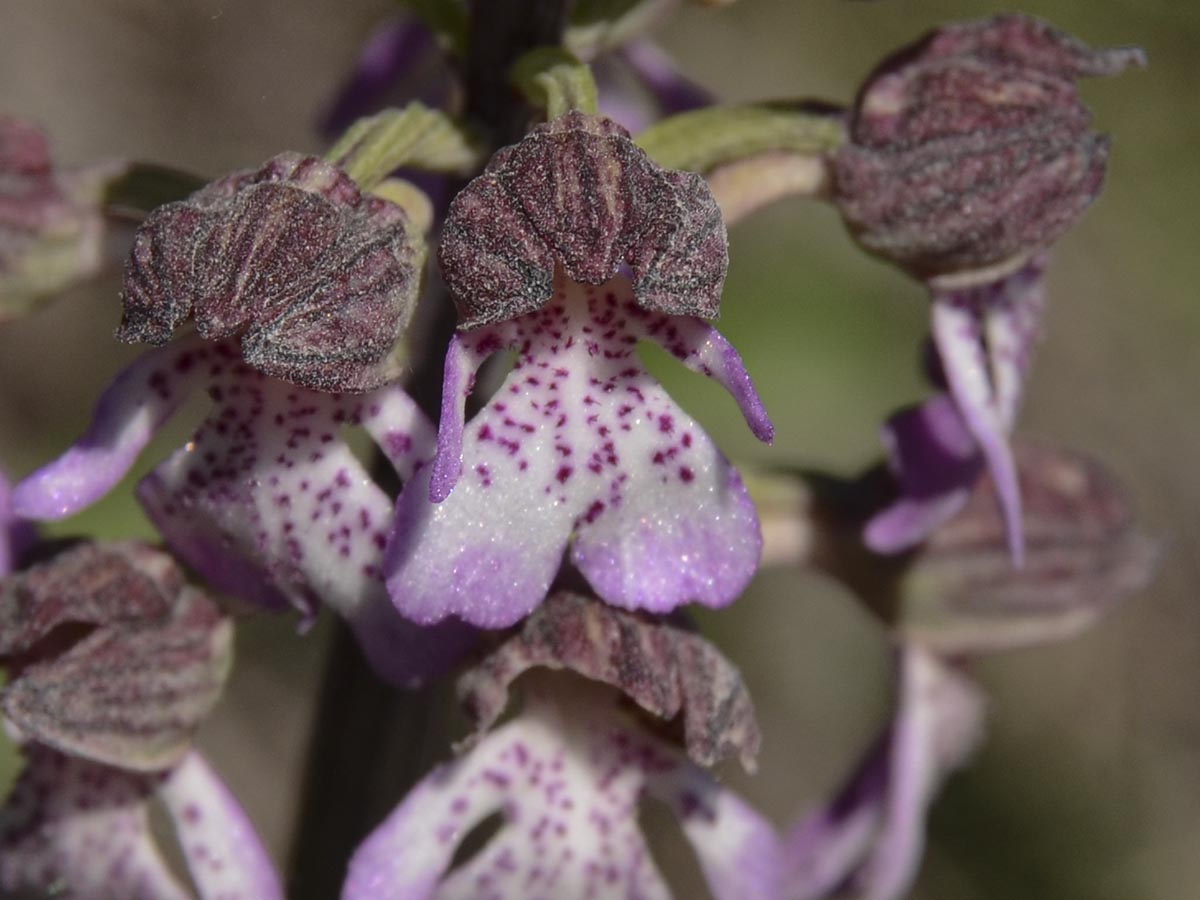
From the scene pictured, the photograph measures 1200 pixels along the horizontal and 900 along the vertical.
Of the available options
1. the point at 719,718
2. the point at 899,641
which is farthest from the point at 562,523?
the point at 899,641

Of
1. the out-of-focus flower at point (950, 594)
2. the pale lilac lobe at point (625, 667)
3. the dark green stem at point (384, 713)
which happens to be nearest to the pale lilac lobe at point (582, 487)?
the pale lilac lobe at point (625, 667)

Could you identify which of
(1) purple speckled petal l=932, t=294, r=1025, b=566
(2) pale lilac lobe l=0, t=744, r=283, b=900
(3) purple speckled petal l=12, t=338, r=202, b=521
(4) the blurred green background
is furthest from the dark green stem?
(4) the blurred green background

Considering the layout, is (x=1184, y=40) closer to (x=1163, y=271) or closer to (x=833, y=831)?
(x=1163, y=271)

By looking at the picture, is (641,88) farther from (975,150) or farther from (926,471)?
(975,150)

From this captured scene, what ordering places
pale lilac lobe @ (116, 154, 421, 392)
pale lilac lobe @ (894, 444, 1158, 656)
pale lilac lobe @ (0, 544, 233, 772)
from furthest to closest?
pale lilac lobe @ (894, 444, 1158, 656) < pale lilac lobe @ (0, 544, 233, 772) < pale lilac lobe @ (116, 154, 421, 392)

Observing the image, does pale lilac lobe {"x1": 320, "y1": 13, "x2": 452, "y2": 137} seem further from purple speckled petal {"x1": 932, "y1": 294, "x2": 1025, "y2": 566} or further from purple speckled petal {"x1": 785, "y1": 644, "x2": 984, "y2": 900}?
purple speckled petal {"x1": 785, "y1": 644, "x2": 984, "y2": 900}

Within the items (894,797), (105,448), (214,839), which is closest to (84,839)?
(214,839)
